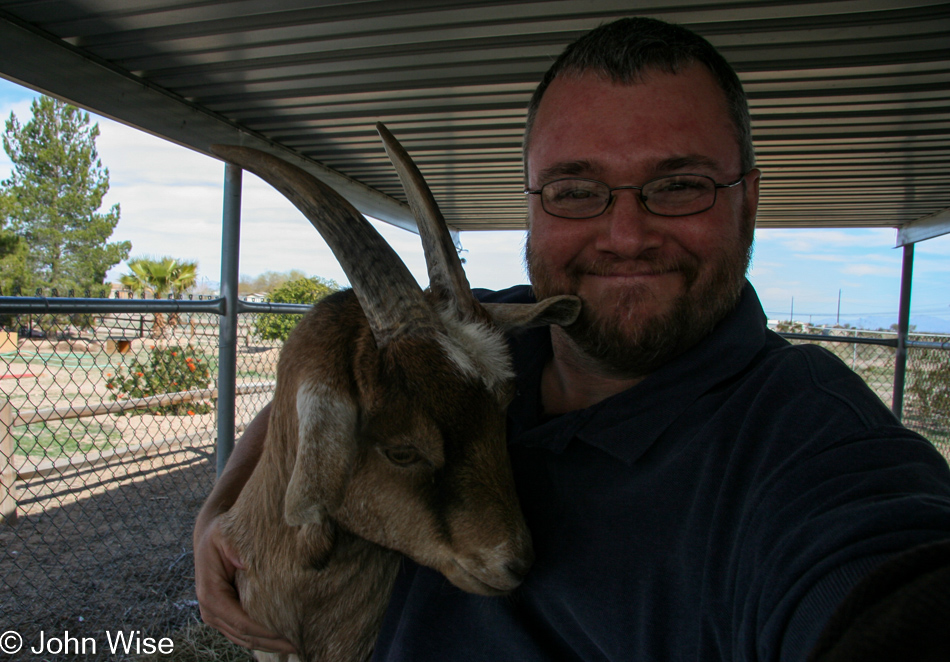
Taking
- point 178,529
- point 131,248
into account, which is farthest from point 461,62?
point 131,248

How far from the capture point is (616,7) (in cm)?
325

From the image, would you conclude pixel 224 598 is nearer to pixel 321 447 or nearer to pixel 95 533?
pixel 321 447

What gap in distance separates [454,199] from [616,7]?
463cm

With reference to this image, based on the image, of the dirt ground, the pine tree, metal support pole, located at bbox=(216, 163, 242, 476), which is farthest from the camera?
the pine tree

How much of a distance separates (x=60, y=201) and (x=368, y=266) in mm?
41425

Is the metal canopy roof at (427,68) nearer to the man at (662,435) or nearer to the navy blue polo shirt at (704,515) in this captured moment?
the man at (662,435)

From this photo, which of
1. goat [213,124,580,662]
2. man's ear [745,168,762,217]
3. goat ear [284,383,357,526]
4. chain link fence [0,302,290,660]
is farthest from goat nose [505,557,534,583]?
chain link fence [0,302,290,660]

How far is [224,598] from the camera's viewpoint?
1.98m

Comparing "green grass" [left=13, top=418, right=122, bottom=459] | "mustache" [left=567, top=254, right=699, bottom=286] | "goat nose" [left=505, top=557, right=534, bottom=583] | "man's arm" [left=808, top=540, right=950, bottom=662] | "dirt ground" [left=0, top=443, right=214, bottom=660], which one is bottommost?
"dirt ground" [left=0, top=443, right=214, bottom=660]

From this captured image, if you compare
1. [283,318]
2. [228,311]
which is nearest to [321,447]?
[228,311]

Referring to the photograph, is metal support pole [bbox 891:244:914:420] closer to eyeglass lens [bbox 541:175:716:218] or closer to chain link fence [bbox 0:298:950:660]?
chain link fence [bbox 0:298:950:660]

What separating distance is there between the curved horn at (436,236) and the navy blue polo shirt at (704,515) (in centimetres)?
44

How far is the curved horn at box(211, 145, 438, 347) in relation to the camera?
151 centimetres

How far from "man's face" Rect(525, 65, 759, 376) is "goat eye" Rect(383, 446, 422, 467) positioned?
0.64 metres
